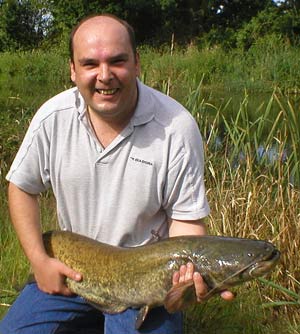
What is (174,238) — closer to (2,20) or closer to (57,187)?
(57,187)

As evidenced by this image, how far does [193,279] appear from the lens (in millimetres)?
2416

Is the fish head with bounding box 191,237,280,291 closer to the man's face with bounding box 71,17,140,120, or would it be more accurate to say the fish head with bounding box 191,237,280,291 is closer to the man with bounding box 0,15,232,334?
the man with bounding box 0,15,232,334

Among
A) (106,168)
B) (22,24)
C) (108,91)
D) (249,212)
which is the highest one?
(108,91)

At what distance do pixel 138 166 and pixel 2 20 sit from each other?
2880 cm

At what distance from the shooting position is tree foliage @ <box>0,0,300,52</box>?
27145 mm

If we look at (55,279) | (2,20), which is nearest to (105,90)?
(55,279)

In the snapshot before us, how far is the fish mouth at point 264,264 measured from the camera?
92.5 inches

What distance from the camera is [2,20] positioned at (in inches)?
1178

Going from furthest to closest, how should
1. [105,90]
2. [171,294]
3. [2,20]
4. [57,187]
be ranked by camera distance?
[2,20] < [57,187] < [105,90] < [171,294]

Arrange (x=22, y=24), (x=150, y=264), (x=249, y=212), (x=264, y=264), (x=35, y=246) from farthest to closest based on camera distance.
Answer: (x=22, y=24) < (x=249, y=212) < (x=35, y=246) < (x=150, y=264) < (x=264, y=264)

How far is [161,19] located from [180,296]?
95.8ft

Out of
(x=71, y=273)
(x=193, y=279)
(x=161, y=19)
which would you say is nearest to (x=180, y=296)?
(x=193, y=279)

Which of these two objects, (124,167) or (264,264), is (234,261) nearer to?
(264,264)

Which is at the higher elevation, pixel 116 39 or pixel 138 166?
pixel 116 39
